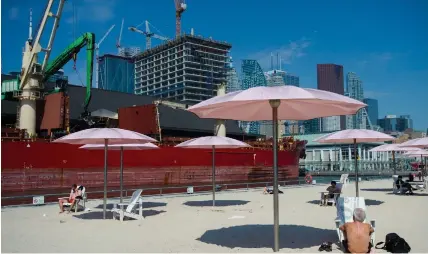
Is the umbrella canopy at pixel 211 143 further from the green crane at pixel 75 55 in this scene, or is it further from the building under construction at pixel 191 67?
the building under construction at pixel 191 67

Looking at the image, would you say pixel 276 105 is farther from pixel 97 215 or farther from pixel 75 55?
pixel 75 55

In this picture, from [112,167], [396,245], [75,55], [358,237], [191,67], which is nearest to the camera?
[358,237]

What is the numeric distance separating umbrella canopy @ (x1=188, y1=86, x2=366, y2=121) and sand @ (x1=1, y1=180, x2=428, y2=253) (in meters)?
2.51

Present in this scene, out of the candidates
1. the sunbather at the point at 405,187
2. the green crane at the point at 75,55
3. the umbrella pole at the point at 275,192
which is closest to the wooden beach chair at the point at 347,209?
the umbrella pole at the point at 275,192

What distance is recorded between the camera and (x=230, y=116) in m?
7.93

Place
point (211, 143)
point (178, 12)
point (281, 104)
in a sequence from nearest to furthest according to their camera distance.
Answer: point (281, 104) → point (211, 143) → point (178, 12)

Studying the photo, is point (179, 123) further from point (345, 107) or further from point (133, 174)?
point (345, 107)

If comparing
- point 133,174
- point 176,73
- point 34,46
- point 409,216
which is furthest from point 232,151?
point 176,73

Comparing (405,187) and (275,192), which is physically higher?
(275,192)

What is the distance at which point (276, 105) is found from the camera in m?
6.82

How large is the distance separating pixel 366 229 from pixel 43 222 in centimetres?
861

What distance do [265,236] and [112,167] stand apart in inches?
804

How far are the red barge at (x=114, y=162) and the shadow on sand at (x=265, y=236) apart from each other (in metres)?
8.98

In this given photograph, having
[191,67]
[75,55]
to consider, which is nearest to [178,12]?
[191,67]
